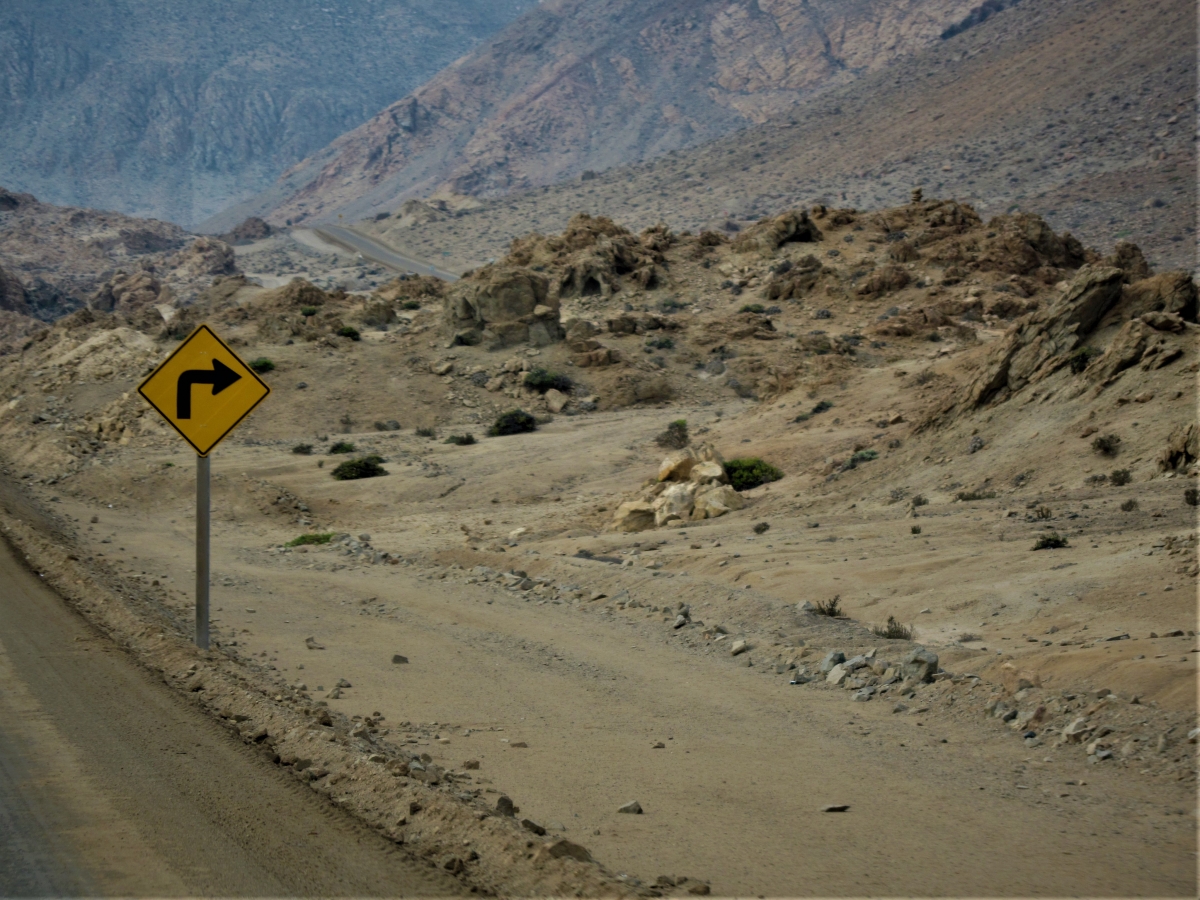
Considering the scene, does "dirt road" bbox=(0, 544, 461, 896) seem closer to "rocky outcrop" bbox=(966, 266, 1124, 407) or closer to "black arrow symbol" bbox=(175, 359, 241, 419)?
"black arrow symbol" bbox=(175, 359, 241, 419)

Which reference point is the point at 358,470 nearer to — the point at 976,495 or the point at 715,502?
the point at 715,502

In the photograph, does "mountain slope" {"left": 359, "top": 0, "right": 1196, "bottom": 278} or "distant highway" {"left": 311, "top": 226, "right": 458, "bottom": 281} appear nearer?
"mountain slope" {"left": 359, "top": 0, "right": 1196, "bottom": 278}

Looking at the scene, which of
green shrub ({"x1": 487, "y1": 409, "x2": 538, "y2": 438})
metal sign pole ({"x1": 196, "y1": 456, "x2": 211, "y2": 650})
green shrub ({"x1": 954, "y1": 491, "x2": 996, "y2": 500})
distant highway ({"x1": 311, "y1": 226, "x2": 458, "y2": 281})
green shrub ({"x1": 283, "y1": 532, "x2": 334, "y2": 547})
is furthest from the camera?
distant highway ({"x1": 311, "y1": 226, "x2": 458, "y2": 281})

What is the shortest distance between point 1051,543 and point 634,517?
8786 millimetres

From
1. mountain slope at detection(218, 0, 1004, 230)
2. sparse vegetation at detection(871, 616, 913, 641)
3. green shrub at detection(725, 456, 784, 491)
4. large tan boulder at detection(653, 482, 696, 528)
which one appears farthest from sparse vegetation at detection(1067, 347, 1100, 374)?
mountain slope at detection(218, 0, 1004, 230)

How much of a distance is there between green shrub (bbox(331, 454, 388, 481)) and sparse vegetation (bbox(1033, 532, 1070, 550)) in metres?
18.2

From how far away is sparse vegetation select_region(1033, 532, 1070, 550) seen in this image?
38.3 feet

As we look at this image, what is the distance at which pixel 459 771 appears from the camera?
693 centimetres

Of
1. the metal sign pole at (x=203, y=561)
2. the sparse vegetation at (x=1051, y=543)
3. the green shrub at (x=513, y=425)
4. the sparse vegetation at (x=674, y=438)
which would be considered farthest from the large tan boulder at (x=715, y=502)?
the green shrub at (x=513, y=425)

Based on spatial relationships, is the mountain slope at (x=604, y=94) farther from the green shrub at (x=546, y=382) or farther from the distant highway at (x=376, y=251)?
the green shrub at (x=546, y=382)

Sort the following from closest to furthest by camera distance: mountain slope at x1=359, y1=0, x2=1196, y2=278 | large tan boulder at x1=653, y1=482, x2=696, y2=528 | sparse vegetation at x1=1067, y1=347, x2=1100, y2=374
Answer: sparse vegetation at x1=1067, y1=347, x2=1100, y2=374 < large tan boulder at x1=653, y1=482, x2=696, y2=528 < mountain slope at x1=359, y1=0, x2=1196, y2=278

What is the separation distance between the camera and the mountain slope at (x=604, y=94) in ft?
457

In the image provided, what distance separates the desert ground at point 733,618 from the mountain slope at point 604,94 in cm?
11628

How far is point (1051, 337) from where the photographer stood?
781 inches
